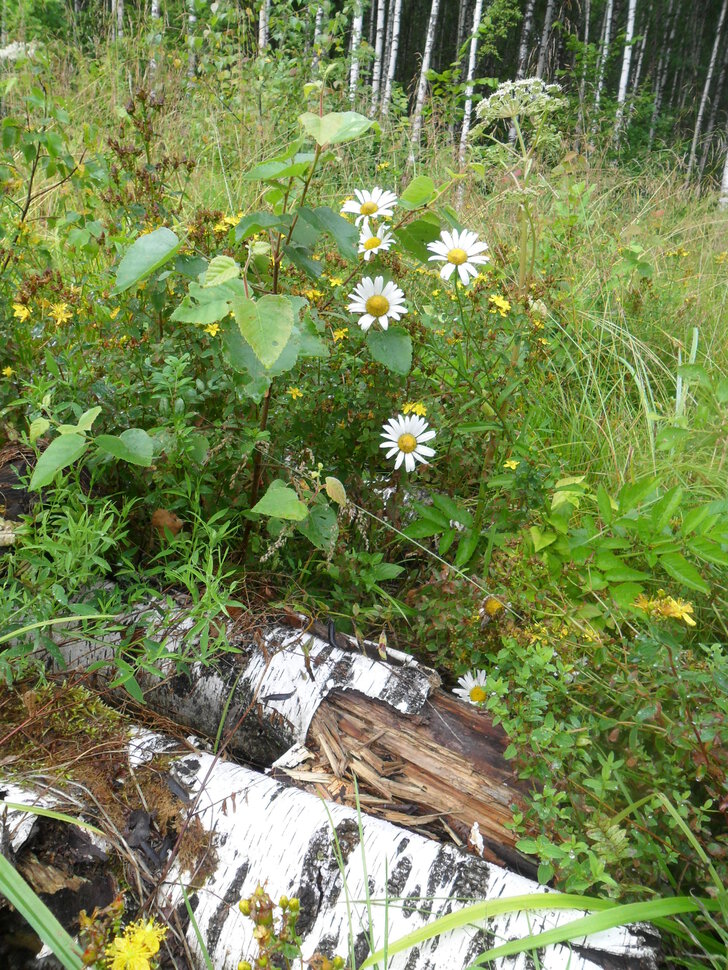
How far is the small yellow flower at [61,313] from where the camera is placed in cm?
167

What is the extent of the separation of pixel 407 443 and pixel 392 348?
0.23 metres

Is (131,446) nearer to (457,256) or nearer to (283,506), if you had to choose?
(283,506)

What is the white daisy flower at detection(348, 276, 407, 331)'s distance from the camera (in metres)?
1.58

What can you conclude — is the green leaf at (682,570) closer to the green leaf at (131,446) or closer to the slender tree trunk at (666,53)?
the green leaf at (131,446)

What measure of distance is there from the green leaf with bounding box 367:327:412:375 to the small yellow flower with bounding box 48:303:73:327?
79cm

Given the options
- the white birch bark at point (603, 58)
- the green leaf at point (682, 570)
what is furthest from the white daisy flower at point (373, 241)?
the white birch bark at point (603, 58)

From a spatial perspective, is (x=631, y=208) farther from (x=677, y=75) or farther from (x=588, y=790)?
(x=677, y=75)

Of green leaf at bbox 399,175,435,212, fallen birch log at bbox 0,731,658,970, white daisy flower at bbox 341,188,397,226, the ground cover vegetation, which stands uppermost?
green leaf at bbox 399,175,435,212

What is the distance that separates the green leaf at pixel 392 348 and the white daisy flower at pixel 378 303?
0.15 ft

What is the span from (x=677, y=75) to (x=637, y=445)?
24238mm

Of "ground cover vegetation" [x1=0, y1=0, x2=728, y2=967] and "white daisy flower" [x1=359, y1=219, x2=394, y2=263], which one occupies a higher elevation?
"white daisy flower" [x1=359, y1=219, x2=394, y2=263]

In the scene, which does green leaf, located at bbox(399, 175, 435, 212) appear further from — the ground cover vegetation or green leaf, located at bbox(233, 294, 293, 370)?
green leaf, located at bbox(233, 294, 293, 370)

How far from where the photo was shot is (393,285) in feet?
5.18

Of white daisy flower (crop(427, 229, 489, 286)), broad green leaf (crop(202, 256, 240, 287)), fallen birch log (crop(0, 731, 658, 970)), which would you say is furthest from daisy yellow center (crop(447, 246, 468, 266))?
fallen birch log (crop(0, 731, 658, 970))
